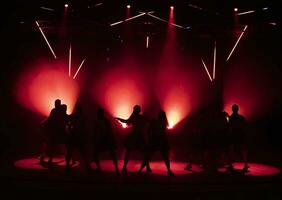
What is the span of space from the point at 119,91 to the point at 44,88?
2636 mm

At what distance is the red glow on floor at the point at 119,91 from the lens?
46.3 feet

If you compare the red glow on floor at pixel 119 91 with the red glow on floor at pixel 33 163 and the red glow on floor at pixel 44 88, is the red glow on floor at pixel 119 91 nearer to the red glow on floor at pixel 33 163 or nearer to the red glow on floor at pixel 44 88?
the red glow on floor at pixel 44 88

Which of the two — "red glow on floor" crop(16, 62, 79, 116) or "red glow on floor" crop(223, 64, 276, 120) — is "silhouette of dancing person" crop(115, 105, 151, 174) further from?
"red glow on floor" crop(223, 64, 276, 120)

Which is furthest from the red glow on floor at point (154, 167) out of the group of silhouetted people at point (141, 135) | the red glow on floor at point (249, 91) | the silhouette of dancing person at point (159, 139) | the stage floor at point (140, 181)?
the red glow on floor at point (249, 91)

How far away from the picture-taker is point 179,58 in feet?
46.9

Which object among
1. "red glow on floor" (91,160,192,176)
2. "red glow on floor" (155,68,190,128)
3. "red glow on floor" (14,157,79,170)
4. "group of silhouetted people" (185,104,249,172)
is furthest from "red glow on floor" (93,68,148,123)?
"group of silhouetted people" (185,104,249,172)

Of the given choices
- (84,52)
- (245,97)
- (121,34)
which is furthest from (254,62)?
(84,52)

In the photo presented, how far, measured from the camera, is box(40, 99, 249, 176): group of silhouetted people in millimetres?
10445

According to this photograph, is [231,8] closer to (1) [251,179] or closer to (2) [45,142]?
(1) [251,179]

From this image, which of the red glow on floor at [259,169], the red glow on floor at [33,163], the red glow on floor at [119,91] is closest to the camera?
the red glow on floor at [259,169]

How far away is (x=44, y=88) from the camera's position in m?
14.4

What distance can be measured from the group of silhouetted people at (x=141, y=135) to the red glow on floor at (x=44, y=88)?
2.44m

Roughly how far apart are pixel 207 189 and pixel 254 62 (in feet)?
22.2

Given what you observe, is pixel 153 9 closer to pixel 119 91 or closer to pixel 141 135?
pixel 119 91
